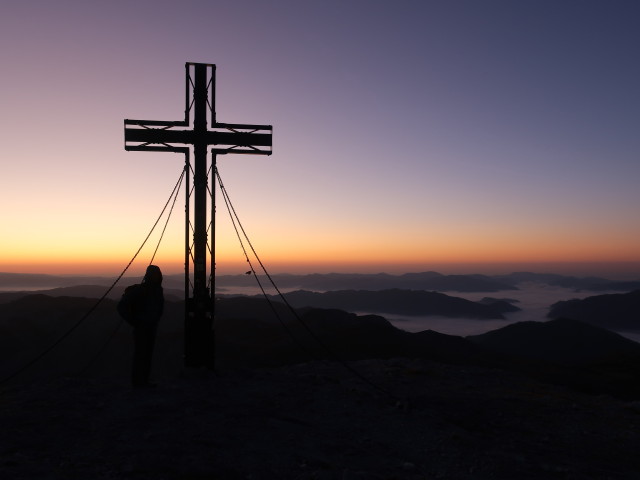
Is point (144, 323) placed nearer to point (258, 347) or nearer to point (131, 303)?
point (131, 303)

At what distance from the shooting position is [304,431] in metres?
8.07

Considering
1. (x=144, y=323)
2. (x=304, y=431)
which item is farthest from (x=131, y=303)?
(x=304, y=431)

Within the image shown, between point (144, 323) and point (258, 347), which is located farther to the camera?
point (258, 347)

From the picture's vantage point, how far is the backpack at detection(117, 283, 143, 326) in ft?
32.2

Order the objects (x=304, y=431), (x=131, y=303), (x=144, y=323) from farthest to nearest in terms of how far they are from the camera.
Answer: (x=144, y=323) < (x=131, y=303) < (x=304, y=431)

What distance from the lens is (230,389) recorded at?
34.1ft

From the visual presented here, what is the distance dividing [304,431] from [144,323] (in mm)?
4165

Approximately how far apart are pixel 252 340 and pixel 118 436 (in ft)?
204

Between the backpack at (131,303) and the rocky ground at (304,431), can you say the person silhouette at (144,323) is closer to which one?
the backpack at (131,303)

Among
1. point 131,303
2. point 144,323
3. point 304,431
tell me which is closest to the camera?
point 304,431

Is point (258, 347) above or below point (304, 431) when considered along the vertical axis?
below

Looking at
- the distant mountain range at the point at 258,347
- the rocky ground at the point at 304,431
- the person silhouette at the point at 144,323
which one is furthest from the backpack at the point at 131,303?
the distant mountain range at the point at 258,347

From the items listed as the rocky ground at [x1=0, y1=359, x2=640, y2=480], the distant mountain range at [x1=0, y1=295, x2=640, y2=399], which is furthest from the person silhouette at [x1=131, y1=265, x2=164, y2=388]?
the distant mountain range at [x1=0, y1=295, x2=640, y2=399]

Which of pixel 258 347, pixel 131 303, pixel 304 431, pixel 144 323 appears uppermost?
pixel 131 303
